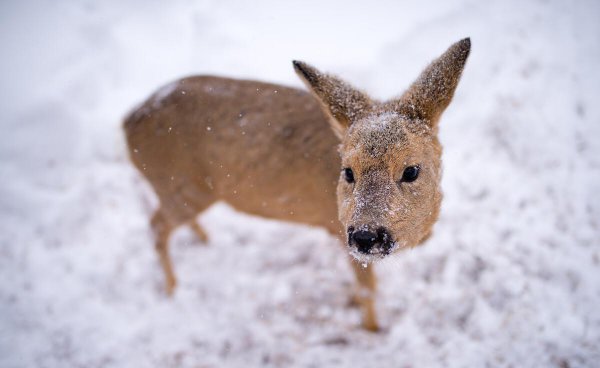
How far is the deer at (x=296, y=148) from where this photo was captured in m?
2.98

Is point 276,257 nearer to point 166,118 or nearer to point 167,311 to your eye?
point 167,311

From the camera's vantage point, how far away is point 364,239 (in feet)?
8.66

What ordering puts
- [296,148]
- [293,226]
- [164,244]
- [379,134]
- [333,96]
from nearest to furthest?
1. [379,134]
2. [333,96]
3. [296,148]
4. [164,244]
5. [293,226]

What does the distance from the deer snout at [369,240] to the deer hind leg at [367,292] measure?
1.24 meters

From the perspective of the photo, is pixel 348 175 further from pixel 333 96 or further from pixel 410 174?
pixel 333 96

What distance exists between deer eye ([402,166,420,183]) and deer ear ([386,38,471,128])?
49 cm

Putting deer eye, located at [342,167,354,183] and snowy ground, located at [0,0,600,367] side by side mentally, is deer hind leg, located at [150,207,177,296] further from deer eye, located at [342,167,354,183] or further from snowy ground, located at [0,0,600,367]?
Answer: deer eye, located at [342,167,354,183]

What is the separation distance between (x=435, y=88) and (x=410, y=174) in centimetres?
72

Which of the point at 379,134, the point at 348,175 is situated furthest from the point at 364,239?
the point at 379,134

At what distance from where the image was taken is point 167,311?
4.62 metres

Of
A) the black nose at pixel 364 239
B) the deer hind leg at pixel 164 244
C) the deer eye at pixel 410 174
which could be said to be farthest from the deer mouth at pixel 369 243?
the deer hind leg at pixel 164 244

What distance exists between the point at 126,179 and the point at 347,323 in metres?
3.57

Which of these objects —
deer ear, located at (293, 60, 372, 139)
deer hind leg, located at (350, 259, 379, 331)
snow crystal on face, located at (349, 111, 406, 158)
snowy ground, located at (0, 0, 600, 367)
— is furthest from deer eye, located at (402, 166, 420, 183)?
snowy ground, located at (0, 0, 600, 367)

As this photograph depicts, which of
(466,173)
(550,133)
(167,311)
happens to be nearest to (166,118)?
(167,311)
